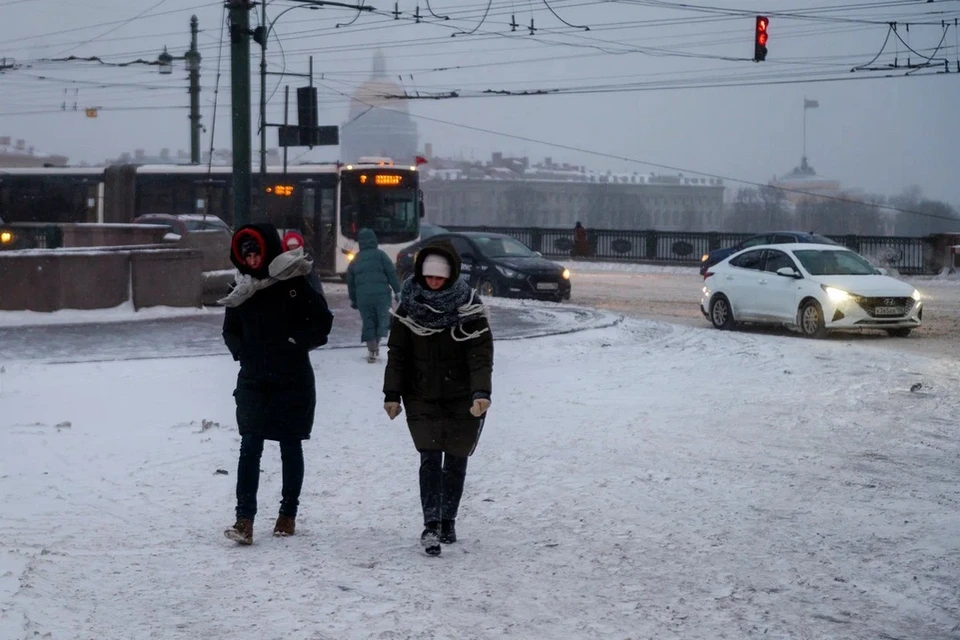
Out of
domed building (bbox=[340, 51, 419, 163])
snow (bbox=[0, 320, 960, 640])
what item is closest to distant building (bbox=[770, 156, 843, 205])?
domed building (bbox=[340, 51, 419, 163])

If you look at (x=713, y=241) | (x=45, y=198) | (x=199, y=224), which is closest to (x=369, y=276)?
(x=199, y=224)

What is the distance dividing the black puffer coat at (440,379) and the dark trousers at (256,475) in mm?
678

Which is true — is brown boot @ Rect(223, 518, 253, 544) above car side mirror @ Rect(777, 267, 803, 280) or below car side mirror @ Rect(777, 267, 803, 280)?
below

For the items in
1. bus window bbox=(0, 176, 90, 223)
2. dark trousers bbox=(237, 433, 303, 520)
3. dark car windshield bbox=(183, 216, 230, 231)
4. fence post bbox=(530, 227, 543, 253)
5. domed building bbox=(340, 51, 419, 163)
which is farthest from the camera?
domed building bbox=(340, 51, 419, 163)

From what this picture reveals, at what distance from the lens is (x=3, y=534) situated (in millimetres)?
6930

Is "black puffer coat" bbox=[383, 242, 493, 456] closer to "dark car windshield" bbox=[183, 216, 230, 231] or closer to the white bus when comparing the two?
"dark car windshield" bbox=[183, 216, 230, 231]

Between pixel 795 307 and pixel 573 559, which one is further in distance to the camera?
pixel 795 307

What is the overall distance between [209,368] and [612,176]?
111 meters

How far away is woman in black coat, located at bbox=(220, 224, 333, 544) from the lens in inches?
264

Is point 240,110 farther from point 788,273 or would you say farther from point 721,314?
point 721,314

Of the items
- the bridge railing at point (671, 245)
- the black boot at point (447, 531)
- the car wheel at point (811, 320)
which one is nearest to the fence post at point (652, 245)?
the bridge railing at point (671, 245)

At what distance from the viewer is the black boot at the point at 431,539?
6.61m

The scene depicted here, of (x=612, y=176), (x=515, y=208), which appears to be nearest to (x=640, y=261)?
(x=515, y=208)

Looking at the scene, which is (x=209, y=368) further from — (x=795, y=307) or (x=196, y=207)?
(x=196, y=207)
